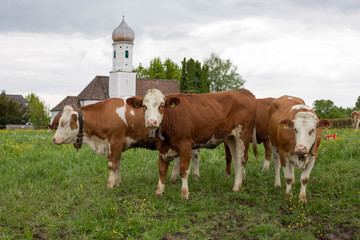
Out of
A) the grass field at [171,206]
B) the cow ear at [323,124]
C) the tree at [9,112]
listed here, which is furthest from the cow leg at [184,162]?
the tree at [9,112]

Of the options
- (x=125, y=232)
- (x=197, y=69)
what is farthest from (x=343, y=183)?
(x=197, y=69)

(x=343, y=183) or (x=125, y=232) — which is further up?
(x=343, y=183)

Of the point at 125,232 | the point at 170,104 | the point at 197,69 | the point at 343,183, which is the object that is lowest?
the point at 125,232

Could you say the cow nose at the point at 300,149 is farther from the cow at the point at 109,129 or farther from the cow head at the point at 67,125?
the cow head at the point at 67,125

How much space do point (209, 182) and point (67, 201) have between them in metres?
3.01

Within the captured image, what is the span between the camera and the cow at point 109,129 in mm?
7895

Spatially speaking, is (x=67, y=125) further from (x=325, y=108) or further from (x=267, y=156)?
(x=325, y=108)

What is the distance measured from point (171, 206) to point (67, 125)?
310 centimetres

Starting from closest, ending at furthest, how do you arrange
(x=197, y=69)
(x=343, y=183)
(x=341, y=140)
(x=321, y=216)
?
(x=321, y=216), (x=343, y=183), (x=341, y=140), (x=197, y=69)

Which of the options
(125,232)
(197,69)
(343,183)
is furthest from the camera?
(197,69)

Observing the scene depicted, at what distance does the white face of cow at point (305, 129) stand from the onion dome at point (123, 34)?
2561 inches

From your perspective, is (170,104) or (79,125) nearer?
(170,104)

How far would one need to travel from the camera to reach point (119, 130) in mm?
7918

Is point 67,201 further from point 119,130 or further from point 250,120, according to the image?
point 250,120
